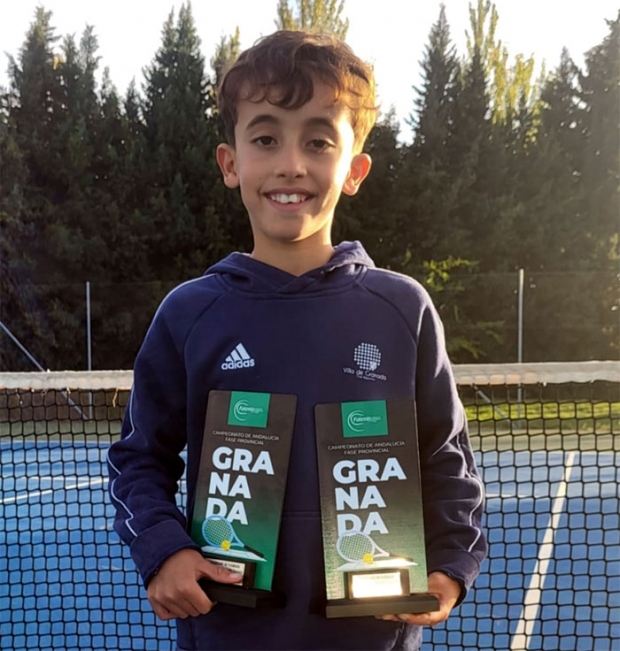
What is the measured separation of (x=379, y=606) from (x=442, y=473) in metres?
0.19

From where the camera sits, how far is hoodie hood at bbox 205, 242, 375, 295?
1.00m

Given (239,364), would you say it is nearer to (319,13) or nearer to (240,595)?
(240,595)

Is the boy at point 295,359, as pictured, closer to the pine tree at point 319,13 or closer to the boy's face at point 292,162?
the boy's face at point 292,162

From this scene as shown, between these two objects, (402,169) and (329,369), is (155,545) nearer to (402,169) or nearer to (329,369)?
(329,369)

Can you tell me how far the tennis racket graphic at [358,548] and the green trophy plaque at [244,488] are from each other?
0.08m

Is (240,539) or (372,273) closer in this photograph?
(240,539)

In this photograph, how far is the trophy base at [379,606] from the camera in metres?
0.90

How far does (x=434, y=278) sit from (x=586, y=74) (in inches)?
261

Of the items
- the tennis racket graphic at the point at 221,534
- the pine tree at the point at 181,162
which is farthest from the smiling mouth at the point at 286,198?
the pine tree at the point at 181,162

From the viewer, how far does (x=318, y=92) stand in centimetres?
102

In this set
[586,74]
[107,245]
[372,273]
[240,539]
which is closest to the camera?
[240,539]

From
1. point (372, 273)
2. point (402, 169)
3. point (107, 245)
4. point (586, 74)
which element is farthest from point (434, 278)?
point (372, 273)

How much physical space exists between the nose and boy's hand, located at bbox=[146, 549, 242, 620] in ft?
1.57

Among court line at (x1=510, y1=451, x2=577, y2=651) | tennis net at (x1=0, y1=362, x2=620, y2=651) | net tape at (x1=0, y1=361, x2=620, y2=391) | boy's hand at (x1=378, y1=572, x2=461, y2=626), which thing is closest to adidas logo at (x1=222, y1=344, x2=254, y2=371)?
boy's hand at (x1=378, y1=572, x2=461, y2=626)
